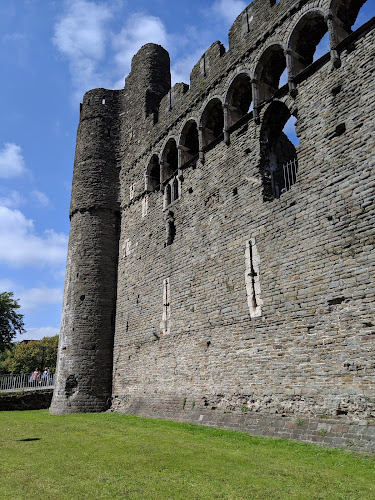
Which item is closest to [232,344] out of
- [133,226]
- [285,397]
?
[285,397]

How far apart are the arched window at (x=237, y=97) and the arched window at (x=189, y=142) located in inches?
80.7

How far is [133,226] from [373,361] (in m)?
11.1

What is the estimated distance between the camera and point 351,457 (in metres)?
6.42

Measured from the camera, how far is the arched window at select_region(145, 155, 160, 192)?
52.8 ft

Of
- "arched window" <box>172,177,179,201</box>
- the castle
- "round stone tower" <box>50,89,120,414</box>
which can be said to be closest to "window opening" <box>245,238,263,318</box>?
the castle

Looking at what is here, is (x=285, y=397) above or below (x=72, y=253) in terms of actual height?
below

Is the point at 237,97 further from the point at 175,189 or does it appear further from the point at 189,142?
the point at 175,189

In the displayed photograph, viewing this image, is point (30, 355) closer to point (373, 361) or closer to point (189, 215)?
point (189, 215)

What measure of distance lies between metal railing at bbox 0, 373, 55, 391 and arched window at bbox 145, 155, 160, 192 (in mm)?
11357

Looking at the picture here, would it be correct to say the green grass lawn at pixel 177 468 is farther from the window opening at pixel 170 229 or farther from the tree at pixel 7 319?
the tree at pixel 7 319

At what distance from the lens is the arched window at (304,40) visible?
1007 centimetres

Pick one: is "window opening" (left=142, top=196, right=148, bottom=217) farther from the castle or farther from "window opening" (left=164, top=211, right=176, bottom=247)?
"window opening" (left=164, top=211, right=176, bottom=247)

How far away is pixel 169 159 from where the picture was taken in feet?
50.9

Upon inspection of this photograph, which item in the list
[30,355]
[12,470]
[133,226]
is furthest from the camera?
[30,355]
